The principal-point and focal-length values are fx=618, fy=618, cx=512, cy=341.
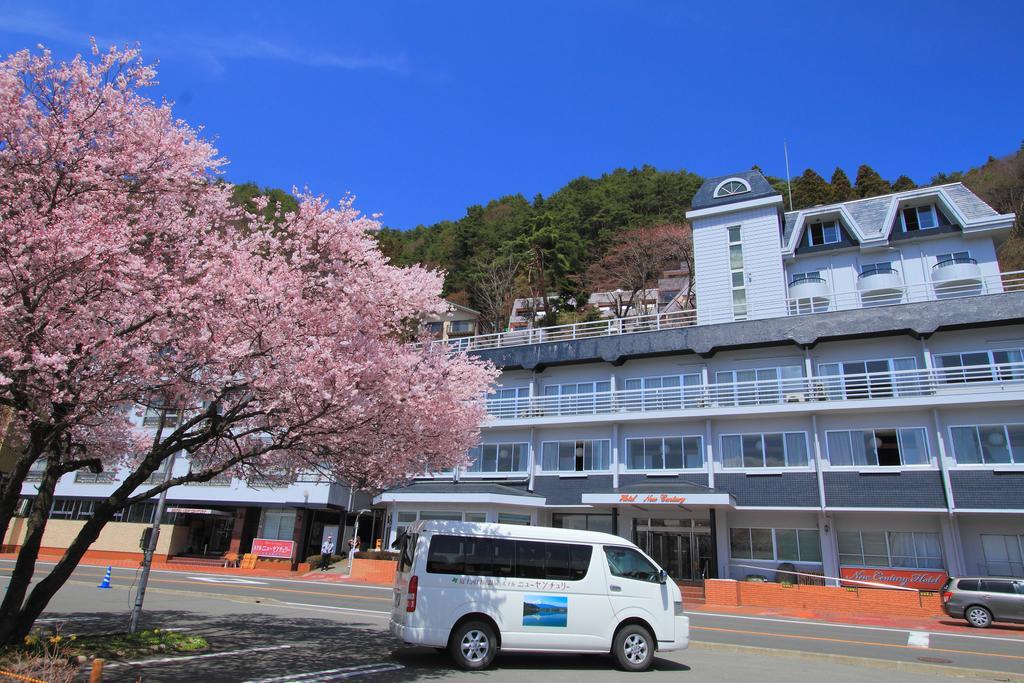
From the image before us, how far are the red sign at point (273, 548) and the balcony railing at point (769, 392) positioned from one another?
13119 millimetres

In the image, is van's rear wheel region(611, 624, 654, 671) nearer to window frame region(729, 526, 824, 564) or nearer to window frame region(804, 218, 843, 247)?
window frame region(729, 526, 824, 564)

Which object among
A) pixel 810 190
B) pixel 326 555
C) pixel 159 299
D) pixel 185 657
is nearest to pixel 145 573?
pixel 185 657

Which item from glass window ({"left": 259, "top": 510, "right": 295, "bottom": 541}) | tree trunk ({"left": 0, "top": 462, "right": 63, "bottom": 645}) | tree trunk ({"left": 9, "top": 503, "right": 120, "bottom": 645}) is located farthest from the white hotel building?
tree trunk ({"left": 0, "top": 462, "right": 63, "bottom": 645})

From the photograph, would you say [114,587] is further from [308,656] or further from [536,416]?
[536,416]

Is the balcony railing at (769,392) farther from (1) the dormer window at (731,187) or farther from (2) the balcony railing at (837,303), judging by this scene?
(1) the dormer window at (731,187)

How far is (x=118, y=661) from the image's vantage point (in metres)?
9.64

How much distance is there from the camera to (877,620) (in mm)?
18906

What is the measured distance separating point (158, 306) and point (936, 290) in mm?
33038

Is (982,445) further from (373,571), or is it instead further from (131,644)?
(131,644)

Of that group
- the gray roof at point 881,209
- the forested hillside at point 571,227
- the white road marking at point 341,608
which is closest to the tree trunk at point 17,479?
the white road marking at point 341,608

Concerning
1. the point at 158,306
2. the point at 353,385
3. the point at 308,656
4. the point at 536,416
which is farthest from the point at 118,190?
the point at 536,416

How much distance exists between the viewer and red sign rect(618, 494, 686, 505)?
2403 cm

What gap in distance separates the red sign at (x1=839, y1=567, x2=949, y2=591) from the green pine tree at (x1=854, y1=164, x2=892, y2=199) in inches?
1712

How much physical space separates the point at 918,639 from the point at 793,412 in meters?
11.1
